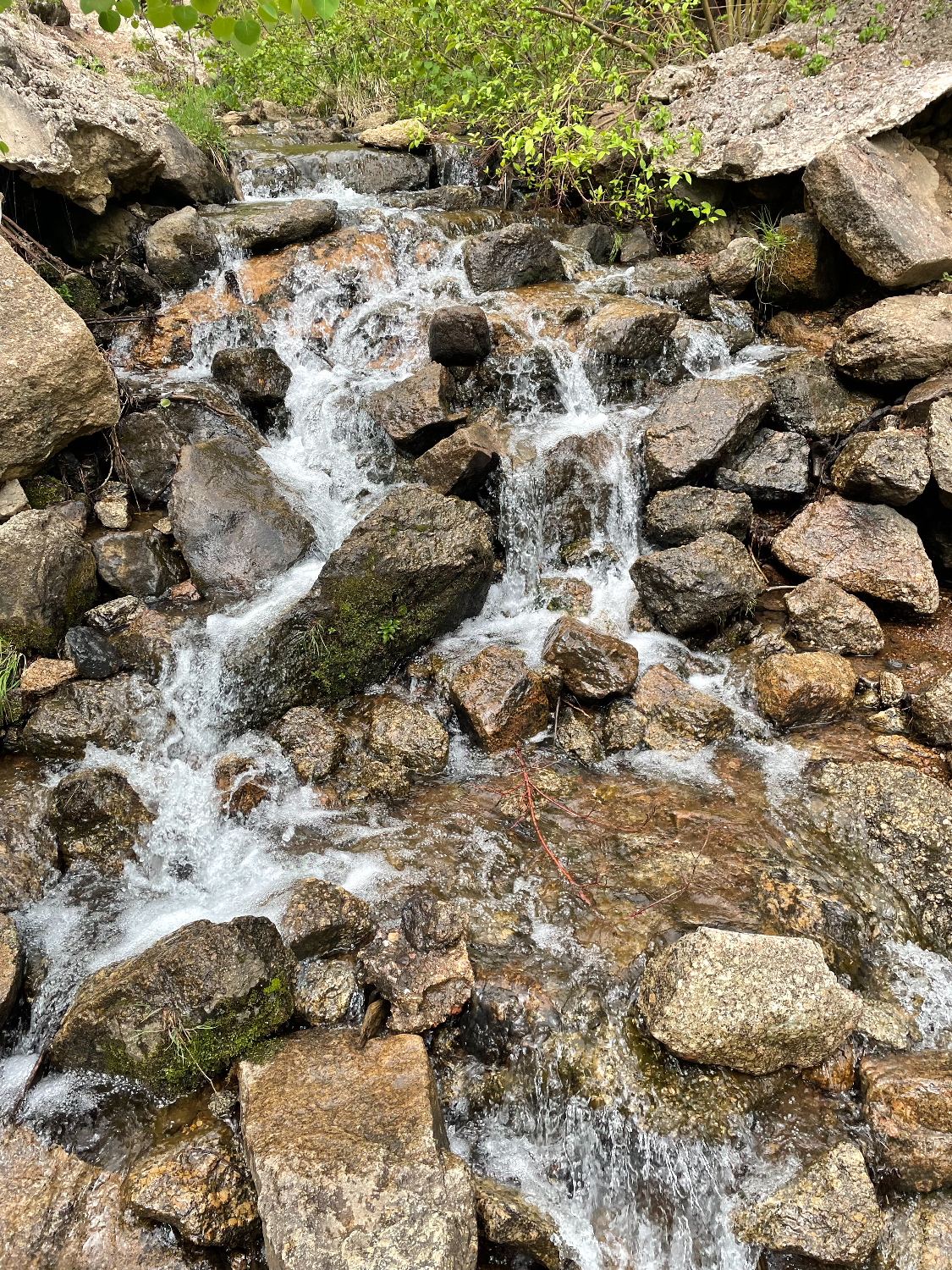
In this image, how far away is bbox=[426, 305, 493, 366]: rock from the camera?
6922 mm

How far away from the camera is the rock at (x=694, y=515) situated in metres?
5.94

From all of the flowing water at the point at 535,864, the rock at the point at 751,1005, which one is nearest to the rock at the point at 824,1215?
the flowing water at the point at 535,864

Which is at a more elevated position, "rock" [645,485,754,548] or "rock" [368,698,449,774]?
"rock" [645,485,754,548]

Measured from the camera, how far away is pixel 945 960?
3498 millimetres

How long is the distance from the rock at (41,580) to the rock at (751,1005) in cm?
444

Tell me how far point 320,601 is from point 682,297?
19.1ft

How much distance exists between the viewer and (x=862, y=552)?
563cm

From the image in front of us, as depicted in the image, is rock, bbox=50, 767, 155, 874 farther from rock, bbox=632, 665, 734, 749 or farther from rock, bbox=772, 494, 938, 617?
rock, bbox=772, 494, 938, 617

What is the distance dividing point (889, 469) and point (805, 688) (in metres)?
2.08

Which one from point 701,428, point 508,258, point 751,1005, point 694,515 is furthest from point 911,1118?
point 508,258

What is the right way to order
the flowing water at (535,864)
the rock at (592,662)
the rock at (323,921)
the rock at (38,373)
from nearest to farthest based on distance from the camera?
the flowing water at (535,864) → the rock at (323,921) → the rock at (592,662) → the rock at (38,373)

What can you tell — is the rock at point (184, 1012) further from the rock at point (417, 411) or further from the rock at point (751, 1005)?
the rock at point (417, 411)

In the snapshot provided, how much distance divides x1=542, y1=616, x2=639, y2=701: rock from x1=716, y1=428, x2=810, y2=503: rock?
2.13m

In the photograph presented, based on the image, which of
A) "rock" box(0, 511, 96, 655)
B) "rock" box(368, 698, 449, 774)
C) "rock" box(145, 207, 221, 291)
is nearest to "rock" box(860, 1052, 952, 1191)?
"rock" box(368, 698, 449, 774)
